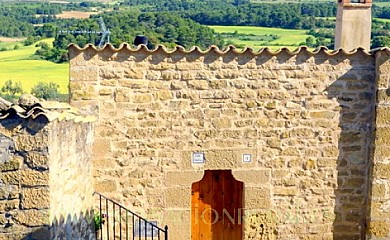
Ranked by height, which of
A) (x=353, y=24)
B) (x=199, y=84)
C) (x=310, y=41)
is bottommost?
(x=199, y=84)

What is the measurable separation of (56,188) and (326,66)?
460cm

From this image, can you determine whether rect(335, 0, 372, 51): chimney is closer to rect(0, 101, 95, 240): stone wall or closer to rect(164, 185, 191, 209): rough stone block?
rect(164, 185, 191, 209): rough stone block

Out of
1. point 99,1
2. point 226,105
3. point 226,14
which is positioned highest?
point 99,1

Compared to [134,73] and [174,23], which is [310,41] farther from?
[134,73]

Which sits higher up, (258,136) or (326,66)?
(326,66)

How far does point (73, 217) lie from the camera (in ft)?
22.0

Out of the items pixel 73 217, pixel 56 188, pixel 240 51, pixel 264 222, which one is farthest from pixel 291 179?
pixel 56 188

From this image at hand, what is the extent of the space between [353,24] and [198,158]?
3451mm

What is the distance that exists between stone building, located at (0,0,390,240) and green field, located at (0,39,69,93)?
20.5 metres

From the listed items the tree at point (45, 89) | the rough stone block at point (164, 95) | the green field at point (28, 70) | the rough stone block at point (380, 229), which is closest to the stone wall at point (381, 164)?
the rough stone block at point (380, 229)

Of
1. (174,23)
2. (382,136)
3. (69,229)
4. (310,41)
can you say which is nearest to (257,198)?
(382,136)

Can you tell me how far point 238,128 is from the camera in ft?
28.8

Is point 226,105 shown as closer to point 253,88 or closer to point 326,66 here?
point 253,88

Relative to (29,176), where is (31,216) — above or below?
below
